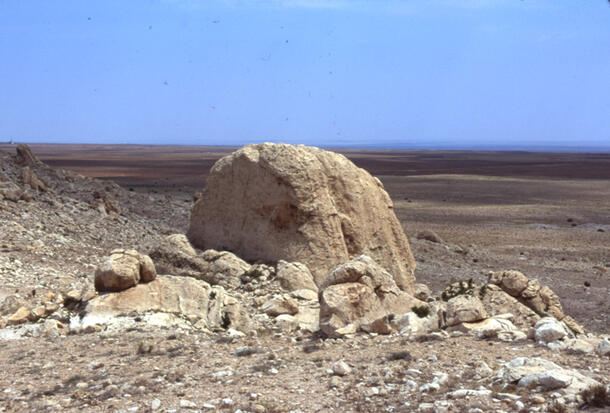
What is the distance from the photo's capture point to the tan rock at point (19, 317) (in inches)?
439

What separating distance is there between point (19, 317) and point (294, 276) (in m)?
5.51

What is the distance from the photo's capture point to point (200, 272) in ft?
47.2

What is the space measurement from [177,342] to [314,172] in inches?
252

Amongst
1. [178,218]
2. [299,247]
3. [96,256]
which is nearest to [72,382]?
[299,247]

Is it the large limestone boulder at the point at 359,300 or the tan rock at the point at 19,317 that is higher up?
the large limestone boulder at the point at 359,300

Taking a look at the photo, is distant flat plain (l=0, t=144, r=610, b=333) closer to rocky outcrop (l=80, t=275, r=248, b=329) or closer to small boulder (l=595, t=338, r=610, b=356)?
small boulder (l=595, t=338, r=610, b=356)

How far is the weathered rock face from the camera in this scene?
14.8 m

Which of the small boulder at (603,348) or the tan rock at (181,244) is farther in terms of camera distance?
the tan rock at (181,244)

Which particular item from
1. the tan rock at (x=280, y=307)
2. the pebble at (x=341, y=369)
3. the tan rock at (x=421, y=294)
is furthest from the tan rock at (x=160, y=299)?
the tan rock at (x=421, y=294)

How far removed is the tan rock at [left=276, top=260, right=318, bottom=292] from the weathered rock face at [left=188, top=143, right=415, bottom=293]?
0.50m

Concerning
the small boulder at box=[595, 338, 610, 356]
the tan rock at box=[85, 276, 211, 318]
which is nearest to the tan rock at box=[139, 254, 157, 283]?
the tan rock at box=[85, 276, 211, 318]

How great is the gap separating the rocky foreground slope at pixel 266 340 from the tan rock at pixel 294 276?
37mm

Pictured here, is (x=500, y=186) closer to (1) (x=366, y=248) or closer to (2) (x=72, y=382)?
(1) (x=366, y=248)

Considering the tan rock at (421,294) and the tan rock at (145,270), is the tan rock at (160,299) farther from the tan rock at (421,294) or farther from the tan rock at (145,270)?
the tan rock at (421,294)
